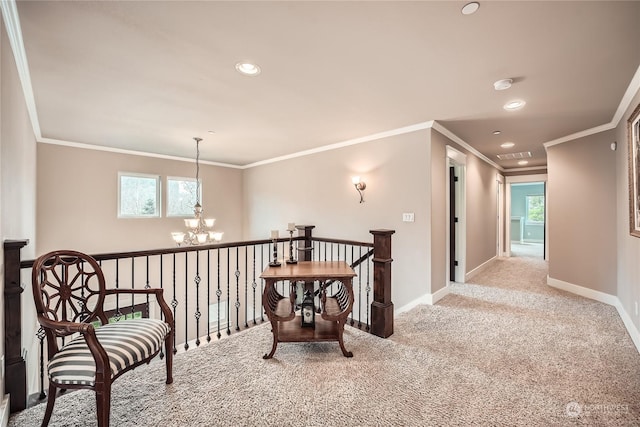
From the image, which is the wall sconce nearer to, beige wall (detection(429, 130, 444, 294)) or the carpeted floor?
beige wall (detection(429, 130, 444, 294))

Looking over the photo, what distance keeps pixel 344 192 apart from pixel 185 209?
144 inches

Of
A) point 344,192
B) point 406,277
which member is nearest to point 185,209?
point 344,192

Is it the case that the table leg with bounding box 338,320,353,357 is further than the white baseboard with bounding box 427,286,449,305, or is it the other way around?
the white baseboard with bounding box 427,286,449,305

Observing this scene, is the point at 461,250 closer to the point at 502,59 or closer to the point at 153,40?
the point at 502,59

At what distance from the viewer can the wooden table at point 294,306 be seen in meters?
2.34

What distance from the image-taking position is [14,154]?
230 cm

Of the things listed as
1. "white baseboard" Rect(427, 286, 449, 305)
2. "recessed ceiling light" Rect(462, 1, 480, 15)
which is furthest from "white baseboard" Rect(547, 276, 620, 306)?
"recessed ceiling light" Rect(462, 1, 480, 15)

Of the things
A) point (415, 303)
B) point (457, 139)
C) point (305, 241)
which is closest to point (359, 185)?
point (305, 241)

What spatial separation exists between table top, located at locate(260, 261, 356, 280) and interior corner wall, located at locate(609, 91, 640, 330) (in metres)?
2.75

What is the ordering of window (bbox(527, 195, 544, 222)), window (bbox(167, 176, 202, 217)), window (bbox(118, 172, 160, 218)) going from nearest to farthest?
window (bbox(118, 172, 160, 218)) → window (bbox(167, 176, 202, 217)) → window (bbox(527, 195, 544, 222))

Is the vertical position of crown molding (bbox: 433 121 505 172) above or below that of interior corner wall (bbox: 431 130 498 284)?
above

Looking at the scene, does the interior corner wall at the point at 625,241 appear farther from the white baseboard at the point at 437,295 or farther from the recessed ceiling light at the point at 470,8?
the recessed ceiling light at the point at 470,8

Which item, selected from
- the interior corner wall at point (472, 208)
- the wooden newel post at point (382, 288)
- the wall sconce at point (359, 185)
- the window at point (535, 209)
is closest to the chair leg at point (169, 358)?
the wooden newel post at point (382, 288)

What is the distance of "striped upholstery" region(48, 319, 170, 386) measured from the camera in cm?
144
